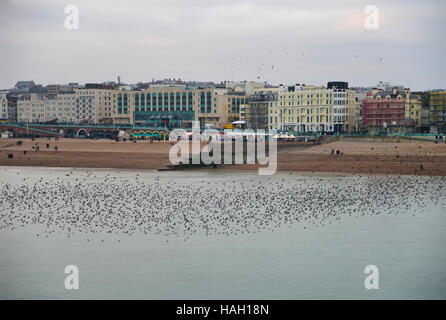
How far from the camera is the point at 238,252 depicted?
89.0 ft

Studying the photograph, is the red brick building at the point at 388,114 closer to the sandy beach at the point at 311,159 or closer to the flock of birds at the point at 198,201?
the sandy beach at the point at 311,159

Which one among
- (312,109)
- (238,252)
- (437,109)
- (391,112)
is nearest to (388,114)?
(391,112)

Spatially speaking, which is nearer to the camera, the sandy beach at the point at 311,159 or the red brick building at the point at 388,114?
the sandy beach at the point at 311,159

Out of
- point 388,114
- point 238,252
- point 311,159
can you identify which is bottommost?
point 238,252

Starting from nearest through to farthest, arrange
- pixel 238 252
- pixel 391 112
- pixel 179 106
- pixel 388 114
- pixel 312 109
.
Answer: pixel 238 252 < pixel 391 112 < pixel 388 114 < pixel 312 109 < pixel 179 106

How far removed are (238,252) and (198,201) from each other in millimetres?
12229

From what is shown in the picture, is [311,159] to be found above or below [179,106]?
below

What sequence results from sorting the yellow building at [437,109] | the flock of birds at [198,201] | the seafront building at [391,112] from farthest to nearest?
the yellow building at [437,109]
the seafront building at [391,112]
the flock of birds at [198,201]

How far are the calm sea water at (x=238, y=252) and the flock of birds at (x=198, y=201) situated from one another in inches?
7.2

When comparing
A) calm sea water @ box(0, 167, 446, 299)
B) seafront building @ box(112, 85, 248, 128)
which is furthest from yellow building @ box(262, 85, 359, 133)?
calm sea water @ box(0, 167, 446, 299)

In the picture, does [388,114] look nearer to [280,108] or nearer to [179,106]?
[280,108]

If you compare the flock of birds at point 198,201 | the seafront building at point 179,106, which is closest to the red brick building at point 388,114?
the seafront building at point 179,106

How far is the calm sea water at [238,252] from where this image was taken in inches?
896
